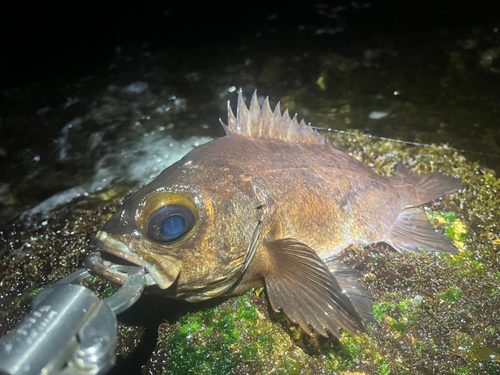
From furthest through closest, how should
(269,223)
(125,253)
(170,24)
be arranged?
(170,24) < (269,223) < (125,253)

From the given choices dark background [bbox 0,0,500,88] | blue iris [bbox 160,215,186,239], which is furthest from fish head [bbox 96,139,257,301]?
dark background [bbox 0,0,500,88]

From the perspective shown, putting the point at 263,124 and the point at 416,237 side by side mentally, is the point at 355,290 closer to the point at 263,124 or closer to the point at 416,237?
the point at 416,237

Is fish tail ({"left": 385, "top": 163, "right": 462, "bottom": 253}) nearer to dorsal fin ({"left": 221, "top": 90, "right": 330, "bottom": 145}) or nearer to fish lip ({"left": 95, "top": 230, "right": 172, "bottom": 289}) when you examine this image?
dorsal fin ({"left": 221, "top": 90, "right": 330, "bottom": 145})

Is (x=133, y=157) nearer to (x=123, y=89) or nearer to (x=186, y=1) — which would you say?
(x=123, y=89)

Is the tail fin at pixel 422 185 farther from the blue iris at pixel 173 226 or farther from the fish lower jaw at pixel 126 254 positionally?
the fish lower jaw at pixel 126 254

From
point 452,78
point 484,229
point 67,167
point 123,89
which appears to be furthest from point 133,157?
point 452,78

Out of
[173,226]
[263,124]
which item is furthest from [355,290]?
[263,124]
